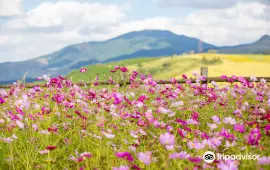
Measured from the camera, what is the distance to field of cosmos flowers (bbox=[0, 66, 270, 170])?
9.08 feet

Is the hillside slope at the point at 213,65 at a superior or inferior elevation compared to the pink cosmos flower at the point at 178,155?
inferior

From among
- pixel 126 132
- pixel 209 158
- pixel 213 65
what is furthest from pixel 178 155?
pixel 213 65

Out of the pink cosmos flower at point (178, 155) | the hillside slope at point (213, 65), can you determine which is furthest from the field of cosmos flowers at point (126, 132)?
the hillside slope at point (213, 65)

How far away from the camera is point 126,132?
13.4 ft

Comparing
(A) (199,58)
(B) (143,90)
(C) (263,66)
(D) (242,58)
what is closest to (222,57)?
(D) (242,58)

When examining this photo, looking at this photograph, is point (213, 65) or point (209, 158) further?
point (213, 65)

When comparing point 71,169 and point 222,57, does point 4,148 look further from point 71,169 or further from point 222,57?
point 222,57

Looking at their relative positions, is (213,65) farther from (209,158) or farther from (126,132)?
Result: (209,158)

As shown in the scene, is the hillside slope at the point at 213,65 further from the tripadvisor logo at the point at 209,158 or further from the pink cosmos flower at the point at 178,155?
the pink cosmos flower at the point at 178,155

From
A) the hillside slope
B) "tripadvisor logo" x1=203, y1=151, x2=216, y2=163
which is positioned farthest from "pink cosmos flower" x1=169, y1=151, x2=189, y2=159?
the hillside slope

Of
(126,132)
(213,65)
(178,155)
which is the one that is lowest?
(213,65)

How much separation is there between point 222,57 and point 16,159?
90835 millimetres

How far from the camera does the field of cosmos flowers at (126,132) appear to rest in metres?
2.77

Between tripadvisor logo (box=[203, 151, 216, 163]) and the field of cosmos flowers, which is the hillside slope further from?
tripadvisor logo (box=[203, 151, 216, 163])
